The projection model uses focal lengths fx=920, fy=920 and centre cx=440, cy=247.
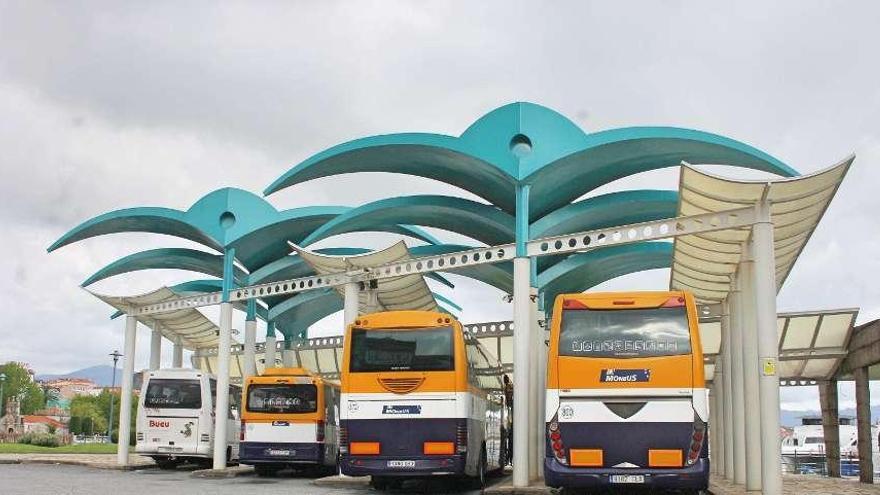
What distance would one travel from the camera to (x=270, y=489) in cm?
1797

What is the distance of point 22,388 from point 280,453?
10892 centimetres

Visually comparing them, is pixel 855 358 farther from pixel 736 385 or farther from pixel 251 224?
pixel 251 224

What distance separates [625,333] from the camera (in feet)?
43.8

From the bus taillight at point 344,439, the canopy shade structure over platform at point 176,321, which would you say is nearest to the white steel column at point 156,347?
the canopy shade structure over platform at point 176,321

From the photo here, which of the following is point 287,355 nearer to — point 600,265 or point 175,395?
point 175,395

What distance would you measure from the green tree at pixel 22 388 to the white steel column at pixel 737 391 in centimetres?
11137

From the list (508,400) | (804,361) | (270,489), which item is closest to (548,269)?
(508,400)

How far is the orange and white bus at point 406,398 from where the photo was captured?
640 inches

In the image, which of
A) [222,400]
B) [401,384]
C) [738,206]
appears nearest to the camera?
[738,206]

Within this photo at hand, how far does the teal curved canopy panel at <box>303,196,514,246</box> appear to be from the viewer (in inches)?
908

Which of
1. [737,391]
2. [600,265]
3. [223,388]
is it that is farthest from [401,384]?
[600,265]

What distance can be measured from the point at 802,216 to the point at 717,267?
146 inches

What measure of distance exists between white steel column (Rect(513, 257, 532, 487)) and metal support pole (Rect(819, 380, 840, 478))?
14262mm

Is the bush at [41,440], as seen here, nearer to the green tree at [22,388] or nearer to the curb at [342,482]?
the curb at [342,482]
